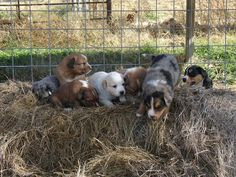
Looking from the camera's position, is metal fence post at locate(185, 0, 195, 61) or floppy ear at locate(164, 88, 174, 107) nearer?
floppy ear at locate(164, 88, 174, 107)

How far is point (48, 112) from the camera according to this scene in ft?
20.1

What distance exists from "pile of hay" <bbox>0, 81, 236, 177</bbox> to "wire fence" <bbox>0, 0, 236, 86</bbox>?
2.38 metres

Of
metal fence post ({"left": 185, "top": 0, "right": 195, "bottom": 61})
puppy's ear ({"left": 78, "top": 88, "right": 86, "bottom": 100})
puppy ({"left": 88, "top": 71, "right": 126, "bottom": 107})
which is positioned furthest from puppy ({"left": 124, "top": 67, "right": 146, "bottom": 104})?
metal fence post ({"left": 185, "top": 0, "right": 195, "bottom": 61})

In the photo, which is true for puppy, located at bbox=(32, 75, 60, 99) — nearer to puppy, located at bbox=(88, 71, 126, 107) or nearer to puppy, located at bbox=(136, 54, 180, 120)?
puppy, located at bbox=(88, 71, 126, 107)

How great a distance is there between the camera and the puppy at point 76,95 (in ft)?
20.5

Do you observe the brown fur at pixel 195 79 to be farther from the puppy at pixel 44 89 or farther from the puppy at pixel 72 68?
the puppy at pixel 44 89

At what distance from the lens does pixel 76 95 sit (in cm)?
623

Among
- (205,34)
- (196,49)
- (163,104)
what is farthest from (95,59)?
(163,104)

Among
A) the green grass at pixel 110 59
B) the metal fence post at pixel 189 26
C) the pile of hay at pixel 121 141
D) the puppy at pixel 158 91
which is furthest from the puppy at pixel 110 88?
the metal fence post at pixel 189 26

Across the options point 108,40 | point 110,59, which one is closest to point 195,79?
point 110,59

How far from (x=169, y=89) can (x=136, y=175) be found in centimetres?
99

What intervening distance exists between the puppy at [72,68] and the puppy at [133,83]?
826 millimetres

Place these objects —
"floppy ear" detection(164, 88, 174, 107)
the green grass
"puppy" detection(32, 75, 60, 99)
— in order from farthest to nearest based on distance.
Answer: the green grass → "puppy" detection(32, 75, 60, 99) → "floppy ear" detection(164, 88, 174, 107)

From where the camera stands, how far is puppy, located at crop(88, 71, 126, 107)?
20.5 ft
